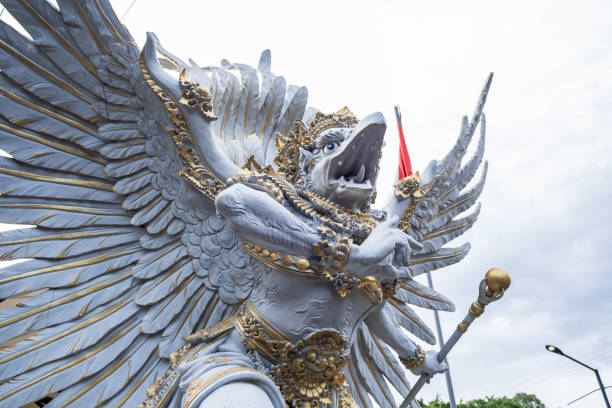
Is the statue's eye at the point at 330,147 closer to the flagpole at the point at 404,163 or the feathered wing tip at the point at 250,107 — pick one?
the feathered wing tip at the point at 250,107

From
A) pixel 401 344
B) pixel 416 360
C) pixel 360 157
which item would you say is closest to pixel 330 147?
pixel 360 157

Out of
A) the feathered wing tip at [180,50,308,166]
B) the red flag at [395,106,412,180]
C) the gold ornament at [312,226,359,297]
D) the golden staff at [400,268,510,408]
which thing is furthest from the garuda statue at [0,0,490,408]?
the red flag at [395,106,412,180]

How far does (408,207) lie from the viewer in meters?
2.94

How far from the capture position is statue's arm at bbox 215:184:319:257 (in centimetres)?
222

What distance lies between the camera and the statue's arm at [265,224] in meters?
2.22

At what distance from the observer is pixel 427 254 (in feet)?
11.9

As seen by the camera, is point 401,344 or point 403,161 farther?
point 403,161

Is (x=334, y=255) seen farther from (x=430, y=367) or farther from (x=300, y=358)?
(x=430, y=367)

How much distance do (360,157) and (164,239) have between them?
1.39m

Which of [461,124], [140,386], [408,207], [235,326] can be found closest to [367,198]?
[408,207]

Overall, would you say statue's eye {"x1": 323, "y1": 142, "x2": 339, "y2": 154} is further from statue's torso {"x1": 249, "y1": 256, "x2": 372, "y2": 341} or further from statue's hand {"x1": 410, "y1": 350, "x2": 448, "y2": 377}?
statue's hand {"x1": 410, "y1": 350, "x2": 448, "y2": 377}

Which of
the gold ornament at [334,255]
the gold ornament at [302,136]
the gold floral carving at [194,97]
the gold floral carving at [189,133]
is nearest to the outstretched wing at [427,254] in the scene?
the gold ornament at [302,136]

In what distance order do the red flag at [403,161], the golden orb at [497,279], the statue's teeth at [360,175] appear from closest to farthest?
the golden orb at [497,279] < the statue's teeth at [360,175] < the red flag at [403,161]

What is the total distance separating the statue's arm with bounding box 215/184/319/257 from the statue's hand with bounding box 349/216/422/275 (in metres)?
0.23
